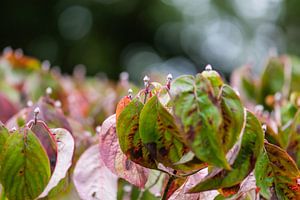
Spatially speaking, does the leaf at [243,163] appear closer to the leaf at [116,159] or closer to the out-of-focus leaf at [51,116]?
the leaf at [116,159]

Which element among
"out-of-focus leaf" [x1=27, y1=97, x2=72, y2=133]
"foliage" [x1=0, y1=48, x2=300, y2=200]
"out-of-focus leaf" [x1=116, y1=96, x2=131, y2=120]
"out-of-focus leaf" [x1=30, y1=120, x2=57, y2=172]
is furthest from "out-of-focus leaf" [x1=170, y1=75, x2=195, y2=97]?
"out-of-focus leaf" [x1=27, y1=97, x2=72, y2=133]

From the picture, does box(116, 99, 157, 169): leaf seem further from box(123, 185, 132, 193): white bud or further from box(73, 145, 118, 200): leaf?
box(123, 185, 132, 193): white bud

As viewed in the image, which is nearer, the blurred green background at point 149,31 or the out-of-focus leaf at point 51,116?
the out-of-focus leaf at point 51,116

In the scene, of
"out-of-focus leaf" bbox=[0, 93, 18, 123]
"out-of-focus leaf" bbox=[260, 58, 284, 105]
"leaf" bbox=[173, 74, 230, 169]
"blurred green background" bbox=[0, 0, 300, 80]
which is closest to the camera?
"leaf" bbox=[173, 74, 230, 169]

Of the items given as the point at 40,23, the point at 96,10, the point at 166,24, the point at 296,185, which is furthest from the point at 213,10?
the point at 296,185

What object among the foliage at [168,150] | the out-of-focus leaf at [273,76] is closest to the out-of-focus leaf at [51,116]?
the foliage at [168,150]
